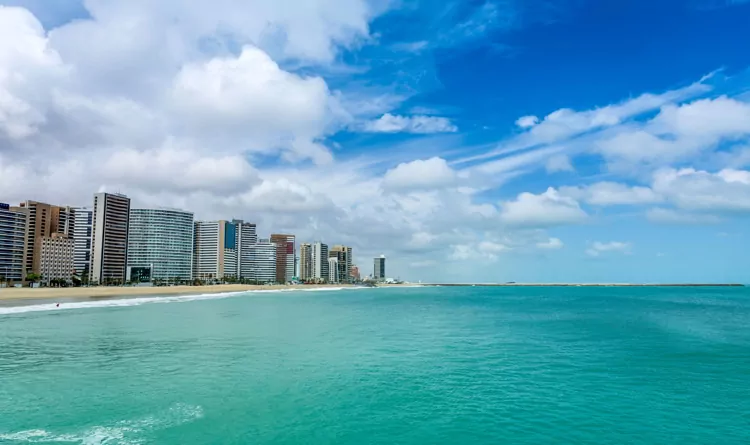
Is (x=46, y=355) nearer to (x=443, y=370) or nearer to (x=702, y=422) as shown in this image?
(x=443, y=370)

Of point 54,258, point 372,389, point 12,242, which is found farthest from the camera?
point 54,258

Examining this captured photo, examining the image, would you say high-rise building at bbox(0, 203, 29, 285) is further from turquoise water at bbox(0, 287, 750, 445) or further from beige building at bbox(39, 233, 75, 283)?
Answer: turquoise water at bbox(0, 287, 750, 445)

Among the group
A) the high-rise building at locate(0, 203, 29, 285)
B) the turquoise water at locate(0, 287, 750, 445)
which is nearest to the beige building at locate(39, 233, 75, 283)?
the high-rise building at locate(0, 203, 29, 285)

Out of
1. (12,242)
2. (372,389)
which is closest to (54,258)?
(12,242)

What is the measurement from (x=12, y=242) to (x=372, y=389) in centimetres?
20732

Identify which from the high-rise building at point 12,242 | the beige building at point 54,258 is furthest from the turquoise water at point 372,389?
the beige building at point 54,258

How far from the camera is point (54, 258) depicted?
638ft

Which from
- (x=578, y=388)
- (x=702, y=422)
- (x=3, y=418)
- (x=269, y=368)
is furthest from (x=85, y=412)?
(x=702, y=422)

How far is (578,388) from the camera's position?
23750 mm

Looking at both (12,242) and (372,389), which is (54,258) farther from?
(372,389)

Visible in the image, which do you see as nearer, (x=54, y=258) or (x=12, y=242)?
(x=12, y=242)

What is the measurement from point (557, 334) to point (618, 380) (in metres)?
21.0

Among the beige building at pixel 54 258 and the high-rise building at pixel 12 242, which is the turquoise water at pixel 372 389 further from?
the beige building at pixel 54 258

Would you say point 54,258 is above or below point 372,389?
above
